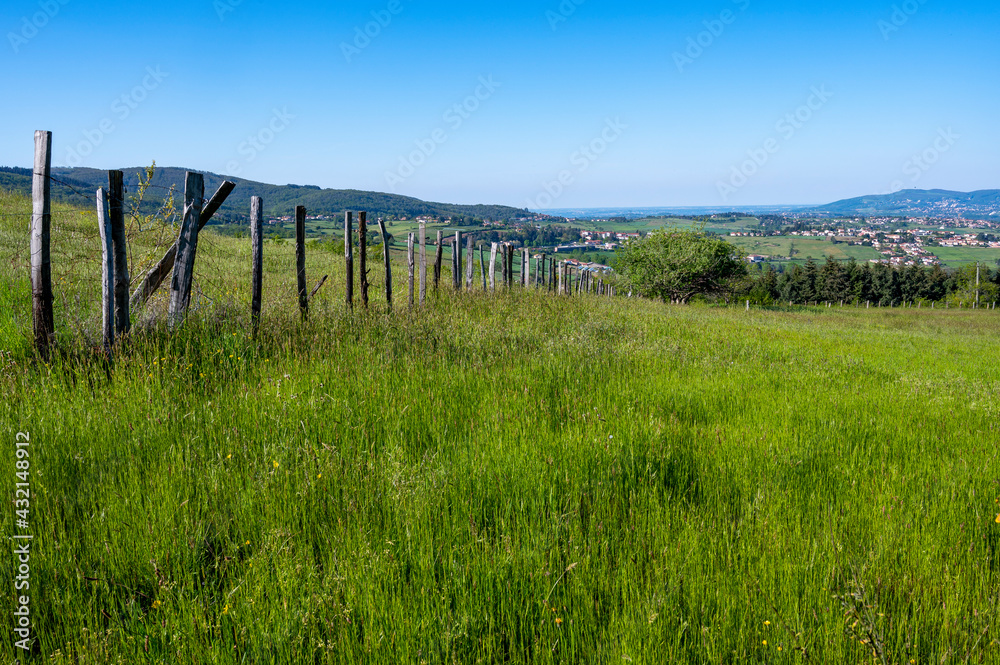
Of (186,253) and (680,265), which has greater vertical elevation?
(680,265)

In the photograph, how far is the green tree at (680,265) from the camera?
1860 inches

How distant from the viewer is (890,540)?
9.25 feet

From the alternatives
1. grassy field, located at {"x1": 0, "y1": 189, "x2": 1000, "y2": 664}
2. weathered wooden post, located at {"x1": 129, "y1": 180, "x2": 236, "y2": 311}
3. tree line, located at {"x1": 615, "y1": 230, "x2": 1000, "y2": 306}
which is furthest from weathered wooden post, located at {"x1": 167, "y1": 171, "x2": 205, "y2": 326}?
tree line, located at {"x1": 615, "y1": 230, "x2": 1000, "y2": 306}

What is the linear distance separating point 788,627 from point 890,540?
119 cm

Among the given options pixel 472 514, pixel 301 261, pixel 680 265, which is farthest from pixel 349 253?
pixel 680 265

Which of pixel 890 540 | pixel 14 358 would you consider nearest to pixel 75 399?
pixel 14 358

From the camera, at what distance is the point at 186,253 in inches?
257

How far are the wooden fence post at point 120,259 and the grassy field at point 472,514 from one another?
0.28 m

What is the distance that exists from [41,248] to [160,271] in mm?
1603

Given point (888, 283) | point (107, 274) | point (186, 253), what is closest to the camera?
point (107, 274)

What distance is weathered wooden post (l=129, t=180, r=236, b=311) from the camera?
6594mm
